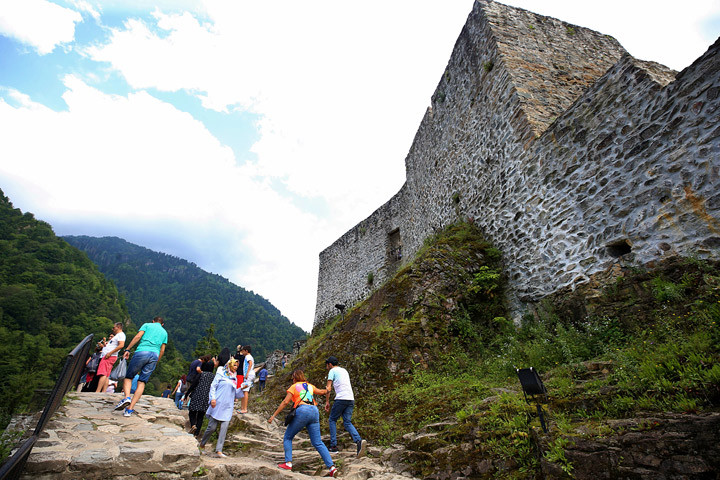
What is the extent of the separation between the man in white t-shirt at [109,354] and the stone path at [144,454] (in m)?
0.94

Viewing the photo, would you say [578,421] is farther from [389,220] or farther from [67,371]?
[389,220]

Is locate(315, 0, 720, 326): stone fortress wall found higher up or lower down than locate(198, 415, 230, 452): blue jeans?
higher up

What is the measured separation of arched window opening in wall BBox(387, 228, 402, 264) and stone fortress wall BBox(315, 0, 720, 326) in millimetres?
4618

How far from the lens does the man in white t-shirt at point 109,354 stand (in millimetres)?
6559

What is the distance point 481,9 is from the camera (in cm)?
895

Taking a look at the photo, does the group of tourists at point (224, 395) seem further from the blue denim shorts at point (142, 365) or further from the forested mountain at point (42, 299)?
the forested mountain at point (42, 299)

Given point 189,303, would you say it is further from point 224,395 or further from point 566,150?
point 566,150

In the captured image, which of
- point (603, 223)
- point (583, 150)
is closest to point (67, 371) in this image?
point (603, 223)

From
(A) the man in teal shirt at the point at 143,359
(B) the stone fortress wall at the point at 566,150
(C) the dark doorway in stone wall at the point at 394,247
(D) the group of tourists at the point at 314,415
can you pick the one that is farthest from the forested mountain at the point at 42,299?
(B) the stone fortress wall at the point at 566,150

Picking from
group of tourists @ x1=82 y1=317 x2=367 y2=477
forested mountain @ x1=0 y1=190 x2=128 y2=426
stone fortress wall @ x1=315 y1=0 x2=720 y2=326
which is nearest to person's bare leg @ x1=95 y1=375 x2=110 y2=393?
group of tourists @ x1=82 y1=317 x2=367 y2=477

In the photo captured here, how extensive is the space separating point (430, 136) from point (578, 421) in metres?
11.1

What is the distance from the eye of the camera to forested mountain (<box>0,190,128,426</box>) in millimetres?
29422

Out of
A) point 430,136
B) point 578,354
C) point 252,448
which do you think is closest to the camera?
point 578,354

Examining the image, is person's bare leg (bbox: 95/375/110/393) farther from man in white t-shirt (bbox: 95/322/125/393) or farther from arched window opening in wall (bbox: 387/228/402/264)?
arched window opening in wall (bbox: 387/228/402/264)
